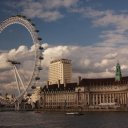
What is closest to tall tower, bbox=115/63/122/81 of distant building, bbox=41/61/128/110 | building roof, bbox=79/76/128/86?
distant building, bbox=41/61/128/110

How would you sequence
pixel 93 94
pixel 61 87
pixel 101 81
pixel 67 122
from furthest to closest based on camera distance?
pixel 61 87
pixel 101 81
pixel 93 94
pixel 67 122

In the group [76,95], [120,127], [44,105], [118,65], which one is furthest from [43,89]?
[120,127]

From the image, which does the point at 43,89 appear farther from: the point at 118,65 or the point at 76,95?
the point at 118,65

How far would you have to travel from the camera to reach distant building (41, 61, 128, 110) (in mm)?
162625

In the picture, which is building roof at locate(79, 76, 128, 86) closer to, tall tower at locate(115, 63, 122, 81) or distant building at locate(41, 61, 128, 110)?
distant building at locate(41, 61, 128, 110)

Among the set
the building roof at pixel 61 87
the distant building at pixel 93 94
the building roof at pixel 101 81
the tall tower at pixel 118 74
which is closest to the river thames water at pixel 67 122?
the distant building at pixel 93 94

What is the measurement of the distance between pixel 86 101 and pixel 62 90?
54.7 ft

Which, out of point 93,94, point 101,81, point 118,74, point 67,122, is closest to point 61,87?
point 93,94

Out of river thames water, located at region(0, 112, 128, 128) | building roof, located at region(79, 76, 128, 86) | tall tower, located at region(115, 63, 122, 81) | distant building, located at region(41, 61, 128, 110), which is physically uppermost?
tall tower, located at region(115, 63, 122, 81)

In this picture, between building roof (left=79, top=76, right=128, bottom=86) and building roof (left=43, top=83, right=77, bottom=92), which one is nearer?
building roof (left=79, top=76, right=128, bottom=86)

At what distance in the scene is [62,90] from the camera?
604ft

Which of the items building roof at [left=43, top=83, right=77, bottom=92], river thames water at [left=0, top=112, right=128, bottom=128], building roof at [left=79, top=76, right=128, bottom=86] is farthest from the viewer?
building roof at [left=43, top=83, right=77, bottom=92]

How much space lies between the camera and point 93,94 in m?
170

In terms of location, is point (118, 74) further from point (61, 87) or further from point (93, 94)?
point (61, 87)
